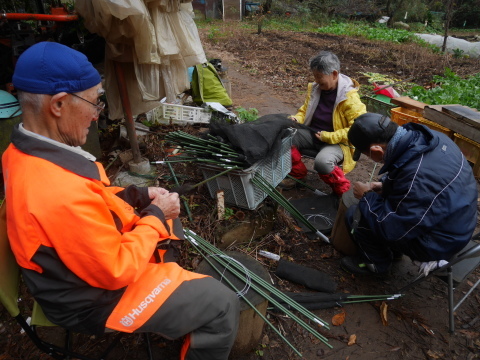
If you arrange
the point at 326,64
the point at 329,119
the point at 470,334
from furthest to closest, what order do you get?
the point at 329,119 < the point at 326,64 < the point at 470,334

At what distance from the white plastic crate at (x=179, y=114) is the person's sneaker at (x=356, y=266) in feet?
10.9

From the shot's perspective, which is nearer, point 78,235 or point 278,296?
point 78,235

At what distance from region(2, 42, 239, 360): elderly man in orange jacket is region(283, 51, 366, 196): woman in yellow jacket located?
2.86 meters

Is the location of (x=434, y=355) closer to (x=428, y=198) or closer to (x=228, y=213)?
(x=428, y=198)

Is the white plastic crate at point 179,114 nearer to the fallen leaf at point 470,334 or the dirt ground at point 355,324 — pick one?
the dirt ground at point 355,324

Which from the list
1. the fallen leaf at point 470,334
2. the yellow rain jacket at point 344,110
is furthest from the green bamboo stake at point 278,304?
the yellow rain jacket at point 344,110

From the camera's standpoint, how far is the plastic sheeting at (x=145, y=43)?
9.20ft

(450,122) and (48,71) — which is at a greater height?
(48,71)

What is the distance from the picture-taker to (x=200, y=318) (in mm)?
1828

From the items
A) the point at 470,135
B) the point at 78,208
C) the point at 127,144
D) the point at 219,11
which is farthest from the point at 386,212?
the point at 219,11

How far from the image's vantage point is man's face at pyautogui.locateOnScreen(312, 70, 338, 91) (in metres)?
4.07

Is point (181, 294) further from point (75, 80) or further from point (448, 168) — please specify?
point (448, 168)

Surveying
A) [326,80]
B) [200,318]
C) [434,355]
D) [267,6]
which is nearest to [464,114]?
[326,80]

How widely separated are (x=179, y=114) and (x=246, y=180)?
106 inches
